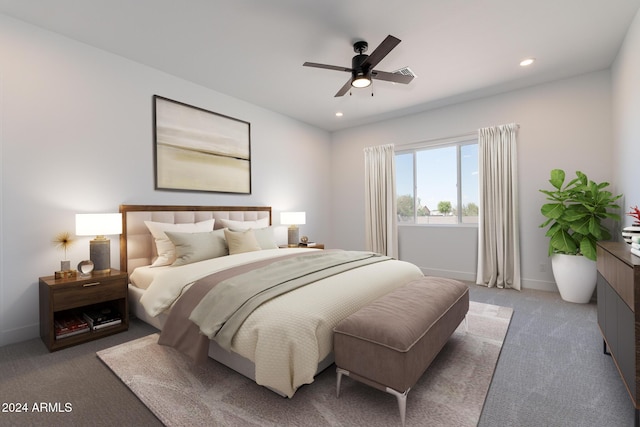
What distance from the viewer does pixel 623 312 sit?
1626mm

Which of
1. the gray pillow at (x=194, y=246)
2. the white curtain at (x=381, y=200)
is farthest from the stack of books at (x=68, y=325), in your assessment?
the white curtain at (x=381, y=200)

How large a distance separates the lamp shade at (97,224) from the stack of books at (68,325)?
31.5 inches

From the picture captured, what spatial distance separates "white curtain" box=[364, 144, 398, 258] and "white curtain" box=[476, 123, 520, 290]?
143cm

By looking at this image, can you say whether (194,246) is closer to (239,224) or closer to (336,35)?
(239,224)

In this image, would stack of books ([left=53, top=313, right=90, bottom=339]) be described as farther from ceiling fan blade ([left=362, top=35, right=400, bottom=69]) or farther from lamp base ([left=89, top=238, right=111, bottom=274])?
ceiling fan blade ([left=362, top=35, right=400, bottom=69])

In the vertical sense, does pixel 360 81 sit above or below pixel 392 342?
above

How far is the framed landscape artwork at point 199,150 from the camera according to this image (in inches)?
140

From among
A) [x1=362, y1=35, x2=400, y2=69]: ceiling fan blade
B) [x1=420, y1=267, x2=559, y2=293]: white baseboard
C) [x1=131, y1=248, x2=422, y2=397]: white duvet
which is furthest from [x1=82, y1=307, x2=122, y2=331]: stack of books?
[x1=420, y1=267, x2=559, y2=293]: white baseboard

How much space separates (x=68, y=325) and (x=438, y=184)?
5.20m

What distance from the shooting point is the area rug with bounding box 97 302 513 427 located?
5.30ft

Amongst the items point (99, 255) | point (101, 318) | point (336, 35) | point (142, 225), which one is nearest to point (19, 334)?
point (101, 318)

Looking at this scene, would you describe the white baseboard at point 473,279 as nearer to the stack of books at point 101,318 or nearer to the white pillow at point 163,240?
the white pillow at point 163,240

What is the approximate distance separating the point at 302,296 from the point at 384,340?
1.98 ft

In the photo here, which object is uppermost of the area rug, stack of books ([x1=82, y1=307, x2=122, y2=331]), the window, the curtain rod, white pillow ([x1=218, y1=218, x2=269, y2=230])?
the curtain rod
